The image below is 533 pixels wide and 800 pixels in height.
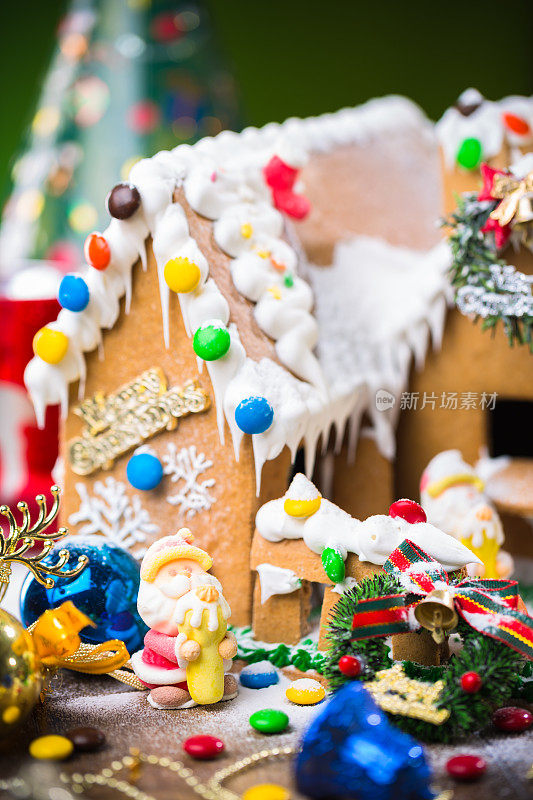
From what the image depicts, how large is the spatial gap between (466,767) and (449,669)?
10.8 inches

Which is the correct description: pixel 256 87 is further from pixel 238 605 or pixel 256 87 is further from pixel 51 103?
pixel 238 605

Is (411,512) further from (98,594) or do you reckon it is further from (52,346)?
(52,346)

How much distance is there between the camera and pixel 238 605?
2.50 metres

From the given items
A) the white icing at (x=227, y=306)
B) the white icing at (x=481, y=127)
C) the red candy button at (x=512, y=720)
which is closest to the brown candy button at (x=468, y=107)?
the white icing at (x=481, y=127)

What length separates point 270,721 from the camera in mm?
1896

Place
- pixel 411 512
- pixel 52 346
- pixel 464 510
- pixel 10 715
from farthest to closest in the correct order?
pixel 464 510, pixel 52 346, pixel 411 512, pixel 10 715

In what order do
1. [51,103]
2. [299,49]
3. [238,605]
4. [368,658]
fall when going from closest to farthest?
[368,658] → [238,605] → [51,103] → [299,49]

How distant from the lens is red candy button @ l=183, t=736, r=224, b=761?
1.78 meters

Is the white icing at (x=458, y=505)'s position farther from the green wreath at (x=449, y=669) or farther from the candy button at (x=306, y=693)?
the candy button at (x=306, y=693)

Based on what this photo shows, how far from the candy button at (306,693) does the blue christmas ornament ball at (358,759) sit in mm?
398

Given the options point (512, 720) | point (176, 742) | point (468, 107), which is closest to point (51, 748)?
point (176, 742)

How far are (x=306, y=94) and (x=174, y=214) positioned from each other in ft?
13.1

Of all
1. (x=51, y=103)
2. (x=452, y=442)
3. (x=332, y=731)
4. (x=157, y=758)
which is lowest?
(x=157, y=758)

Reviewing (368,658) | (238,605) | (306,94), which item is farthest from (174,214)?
(306,94)
